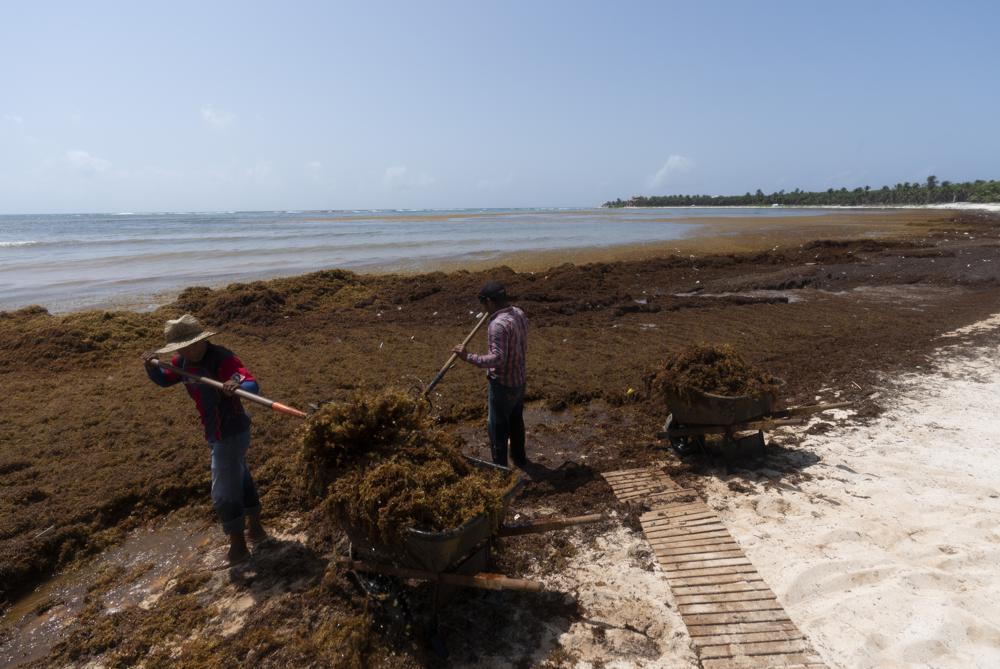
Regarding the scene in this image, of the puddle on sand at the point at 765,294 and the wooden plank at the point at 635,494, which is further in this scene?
the puddle on sand at the point at 765,294

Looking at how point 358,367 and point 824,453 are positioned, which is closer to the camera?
point 824,453

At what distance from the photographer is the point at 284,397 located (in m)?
7.06

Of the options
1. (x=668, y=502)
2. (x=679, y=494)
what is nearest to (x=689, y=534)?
(x=668, y=502)

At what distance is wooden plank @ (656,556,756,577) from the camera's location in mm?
3676

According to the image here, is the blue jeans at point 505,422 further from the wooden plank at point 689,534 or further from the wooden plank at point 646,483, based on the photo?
the wooden plank at point 689,534

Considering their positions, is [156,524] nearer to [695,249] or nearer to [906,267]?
[906,267]

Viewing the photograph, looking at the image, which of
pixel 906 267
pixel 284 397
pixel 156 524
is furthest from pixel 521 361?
pixel 906 267

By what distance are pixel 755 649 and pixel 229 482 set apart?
144 inches

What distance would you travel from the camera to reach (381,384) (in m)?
7.68

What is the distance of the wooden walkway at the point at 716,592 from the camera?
9.87 ft

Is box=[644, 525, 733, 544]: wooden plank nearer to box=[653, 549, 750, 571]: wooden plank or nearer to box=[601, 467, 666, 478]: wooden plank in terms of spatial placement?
box=[653, 549, 750, 571]: wooden plank

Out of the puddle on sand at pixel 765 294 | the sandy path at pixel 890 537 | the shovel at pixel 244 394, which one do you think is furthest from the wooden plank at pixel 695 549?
the puddle on sand at pixel 765 294

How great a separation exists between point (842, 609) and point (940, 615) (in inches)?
21.1

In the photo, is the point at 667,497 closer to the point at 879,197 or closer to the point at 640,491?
the point at 640,491
